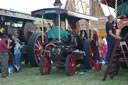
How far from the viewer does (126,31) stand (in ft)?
18.9

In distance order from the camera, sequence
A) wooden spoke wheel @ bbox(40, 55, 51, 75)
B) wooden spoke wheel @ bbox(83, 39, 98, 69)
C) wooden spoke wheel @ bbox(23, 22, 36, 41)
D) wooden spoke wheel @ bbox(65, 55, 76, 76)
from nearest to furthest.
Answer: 1. wooden spoke wheel @ bbox(65, 55, 76, 76)
2. wooden spoke wheel @ bbox(40, 55, 51, 75)
3. wooden spoke wheel @ bbox(83, 39, 98, 69)
4. wooden spoke wheel @ bbox(23, 22, 36, 41)

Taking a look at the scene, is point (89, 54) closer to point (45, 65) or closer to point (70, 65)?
point (70, 65)

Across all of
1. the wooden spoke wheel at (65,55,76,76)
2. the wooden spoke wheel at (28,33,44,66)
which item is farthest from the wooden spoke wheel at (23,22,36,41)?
the wooden spoke wheel at (65,55,76,76)

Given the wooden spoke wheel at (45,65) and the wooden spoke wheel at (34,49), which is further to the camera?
the wooden spoke wheel at (34,49)

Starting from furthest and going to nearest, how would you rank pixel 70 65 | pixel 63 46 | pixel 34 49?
pixel 34 49
pixel 63 46
pixel 70 65

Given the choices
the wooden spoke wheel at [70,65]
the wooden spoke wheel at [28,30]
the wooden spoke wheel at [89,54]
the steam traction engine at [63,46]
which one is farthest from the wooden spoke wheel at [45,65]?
the wooden spoke wheel at [28,30]

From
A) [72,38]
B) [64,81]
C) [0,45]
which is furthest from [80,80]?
[0,45]

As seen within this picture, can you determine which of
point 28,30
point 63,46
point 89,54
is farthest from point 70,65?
point 28,30

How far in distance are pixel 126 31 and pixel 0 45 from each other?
3615 mm

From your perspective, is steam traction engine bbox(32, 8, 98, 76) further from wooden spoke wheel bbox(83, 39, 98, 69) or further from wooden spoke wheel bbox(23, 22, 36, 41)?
wooden spoke wheel bbox(23, 22, 36, 41)

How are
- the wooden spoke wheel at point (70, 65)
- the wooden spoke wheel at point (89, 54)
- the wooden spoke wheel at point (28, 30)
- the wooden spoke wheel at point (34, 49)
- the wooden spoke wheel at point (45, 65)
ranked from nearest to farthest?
the wooden spoke wheel at point (70, 65)
the wooden spoke wheel at point (45, 65)
the wooden spoke wheel at point (89, 54)
the wooden spoke wheel at point (34, 49)
the wooden spoke wheel at point (28, 30)

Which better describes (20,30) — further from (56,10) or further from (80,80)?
(80,80)

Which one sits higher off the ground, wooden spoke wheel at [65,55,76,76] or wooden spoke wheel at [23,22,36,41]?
wooden spoke wheel at [23,22,36,41]

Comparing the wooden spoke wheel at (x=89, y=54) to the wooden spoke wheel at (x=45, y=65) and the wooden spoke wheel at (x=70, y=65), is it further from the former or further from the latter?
the wooden spoke wheel at (x=45, y=65)
